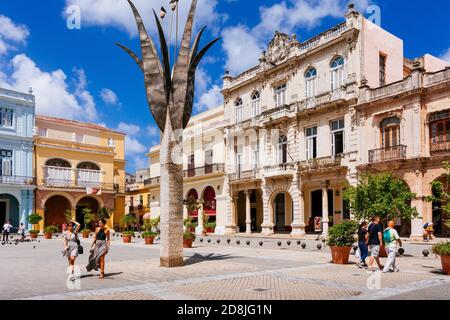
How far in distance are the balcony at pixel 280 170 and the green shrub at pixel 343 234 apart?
17291 mm

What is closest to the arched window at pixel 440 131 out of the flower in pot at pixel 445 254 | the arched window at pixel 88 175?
the flower in pot at pixel 445 254

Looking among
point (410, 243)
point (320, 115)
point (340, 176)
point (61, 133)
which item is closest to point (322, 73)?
point (320, 115)

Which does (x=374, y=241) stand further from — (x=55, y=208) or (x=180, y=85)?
(x=55, y=208)

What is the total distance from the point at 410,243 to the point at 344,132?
8.48 m

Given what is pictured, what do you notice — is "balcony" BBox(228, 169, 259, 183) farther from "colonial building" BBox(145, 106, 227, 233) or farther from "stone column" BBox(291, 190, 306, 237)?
"stone column" BBox(291, 190, 306, 237)

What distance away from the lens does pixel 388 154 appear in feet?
86.2

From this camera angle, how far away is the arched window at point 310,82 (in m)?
31.5

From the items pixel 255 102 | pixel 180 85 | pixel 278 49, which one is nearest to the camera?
pixel 180 85

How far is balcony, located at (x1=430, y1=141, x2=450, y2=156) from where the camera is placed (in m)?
23.8

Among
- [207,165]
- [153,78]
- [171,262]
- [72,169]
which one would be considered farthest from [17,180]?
[171,262]

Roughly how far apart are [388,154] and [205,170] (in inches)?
703

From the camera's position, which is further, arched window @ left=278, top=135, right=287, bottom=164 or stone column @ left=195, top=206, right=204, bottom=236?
stone column @ left=195, top=206, right=204, bottom=236

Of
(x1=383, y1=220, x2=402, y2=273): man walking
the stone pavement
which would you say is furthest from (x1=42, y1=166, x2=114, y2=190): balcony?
(x1=383, y1=220, x2=402, y2=273): man walking

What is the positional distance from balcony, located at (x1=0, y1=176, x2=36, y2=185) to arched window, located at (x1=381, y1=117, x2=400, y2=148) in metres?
31.5
